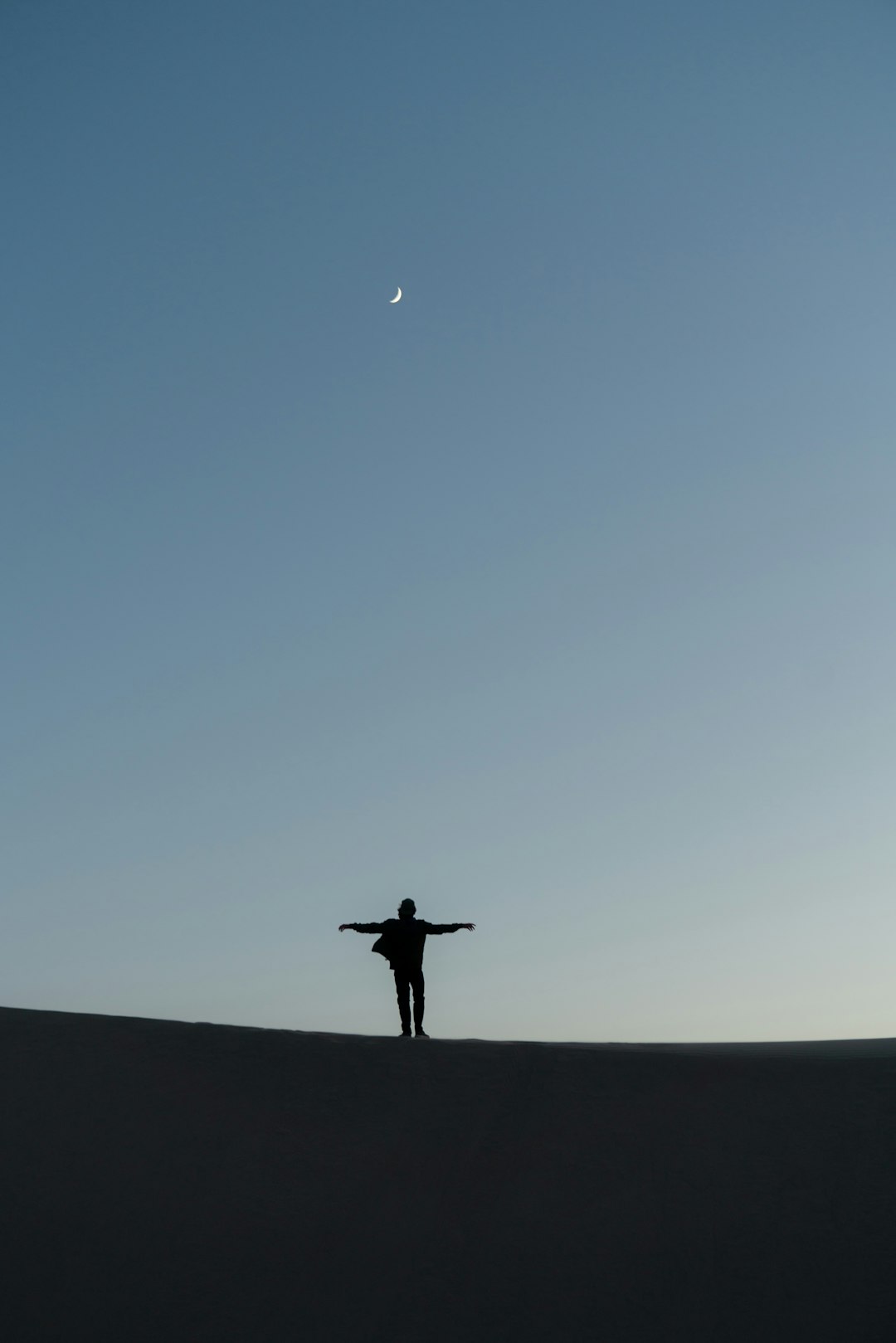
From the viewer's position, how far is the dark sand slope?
6074 millimetres

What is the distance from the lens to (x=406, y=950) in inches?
401

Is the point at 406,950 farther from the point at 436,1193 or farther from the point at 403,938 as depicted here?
the point at 436,1193

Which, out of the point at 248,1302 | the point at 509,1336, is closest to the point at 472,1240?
the point at 509,1336

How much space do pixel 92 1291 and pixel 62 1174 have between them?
3.31ft

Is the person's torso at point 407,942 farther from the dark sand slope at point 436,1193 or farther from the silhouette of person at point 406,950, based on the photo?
the dark sand slope at point 436,1193

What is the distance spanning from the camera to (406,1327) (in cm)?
598

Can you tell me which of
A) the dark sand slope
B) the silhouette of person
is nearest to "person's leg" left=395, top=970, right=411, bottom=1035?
the silhouette of person

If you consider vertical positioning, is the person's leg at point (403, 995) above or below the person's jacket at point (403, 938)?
below

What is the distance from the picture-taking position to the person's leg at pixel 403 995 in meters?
10.1

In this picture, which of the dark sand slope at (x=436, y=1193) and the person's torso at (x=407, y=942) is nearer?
the dark sand slope at (x=436, y=1193)

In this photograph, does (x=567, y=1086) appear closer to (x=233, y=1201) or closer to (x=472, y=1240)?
(x=472, y=1240)

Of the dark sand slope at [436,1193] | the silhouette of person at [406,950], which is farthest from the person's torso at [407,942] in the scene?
the dark sand slope at [436,1193]

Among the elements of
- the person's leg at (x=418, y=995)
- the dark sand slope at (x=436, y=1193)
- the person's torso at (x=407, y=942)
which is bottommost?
the dark sand slope at (x=436, y=1193)

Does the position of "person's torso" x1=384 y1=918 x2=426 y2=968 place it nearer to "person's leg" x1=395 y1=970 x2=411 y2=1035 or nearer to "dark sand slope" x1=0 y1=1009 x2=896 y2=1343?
"person's leg" x1=395 y1=970 x2=411 y2=1035
